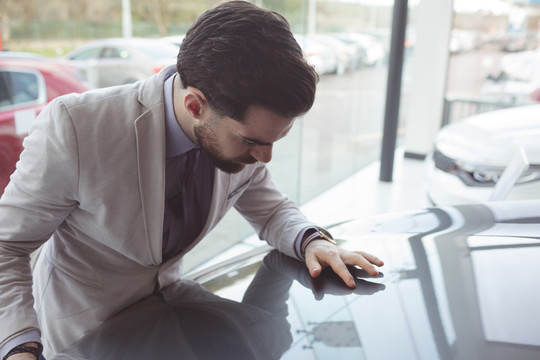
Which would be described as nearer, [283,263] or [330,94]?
[283,263]

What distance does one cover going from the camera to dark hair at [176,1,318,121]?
105 cm

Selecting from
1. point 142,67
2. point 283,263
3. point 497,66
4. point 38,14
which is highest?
point 38,14

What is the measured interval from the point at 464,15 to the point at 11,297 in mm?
6482

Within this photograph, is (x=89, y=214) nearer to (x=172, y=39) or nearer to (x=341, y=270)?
(x=341, y=270)

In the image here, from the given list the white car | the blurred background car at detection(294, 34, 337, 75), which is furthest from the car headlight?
the blurred background car at detection(294, 34, 337, 75)

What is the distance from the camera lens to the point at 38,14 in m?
2.02

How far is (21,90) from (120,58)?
451 mm

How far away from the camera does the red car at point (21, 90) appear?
2.16 metres

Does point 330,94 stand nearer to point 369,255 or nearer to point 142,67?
point 142,67

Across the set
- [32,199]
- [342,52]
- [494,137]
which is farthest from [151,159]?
[342,52]

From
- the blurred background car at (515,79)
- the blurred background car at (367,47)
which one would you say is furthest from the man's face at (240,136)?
the blurred background car at (515,79)

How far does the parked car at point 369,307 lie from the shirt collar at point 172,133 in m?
0.29

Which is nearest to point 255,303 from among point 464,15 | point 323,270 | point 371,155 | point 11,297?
point 323,270

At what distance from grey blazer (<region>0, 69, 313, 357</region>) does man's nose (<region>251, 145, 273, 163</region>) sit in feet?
0.36
